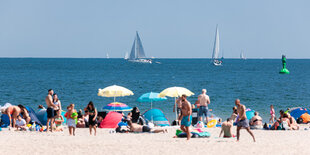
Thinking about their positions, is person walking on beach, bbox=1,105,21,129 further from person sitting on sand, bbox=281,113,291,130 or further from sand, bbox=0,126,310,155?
person sitting on sand, bbox=281,113,291,130

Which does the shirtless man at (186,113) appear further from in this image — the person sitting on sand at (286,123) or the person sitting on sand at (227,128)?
the person sitting on sand at (286,123)

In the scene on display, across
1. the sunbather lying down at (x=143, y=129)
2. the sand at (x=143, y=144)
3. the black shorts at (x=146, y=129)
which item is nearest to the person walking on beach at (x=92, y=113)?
the sand at (x=143, y=144)

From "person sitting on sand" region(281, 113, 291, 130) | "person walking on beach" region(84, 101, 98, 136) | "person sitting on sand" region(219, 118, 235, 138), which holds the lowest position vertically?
"person sitting on sand" region(219, 118, 235, 138)

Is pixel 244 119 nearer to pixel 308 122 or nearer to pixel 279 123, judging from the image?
pixel 279 123

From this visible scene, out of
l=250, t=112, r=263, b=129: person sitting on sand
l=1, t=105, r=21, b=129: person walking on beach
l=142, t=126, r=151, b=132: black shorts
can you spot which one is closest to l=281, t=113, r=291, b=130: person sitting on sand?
l=250, t=112, r=263, b=129: person sitting on sand

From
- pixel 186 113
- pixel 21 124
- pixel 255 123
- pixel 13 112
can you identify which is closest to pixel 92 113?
pixel 21 124

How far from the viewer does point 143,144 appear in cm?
1444

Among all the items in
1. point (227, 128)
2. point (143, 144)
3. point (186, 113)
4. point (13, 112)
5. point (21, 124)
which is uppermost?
point (13, 112)

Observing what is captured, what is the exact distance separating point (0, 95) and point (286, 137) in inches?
1413

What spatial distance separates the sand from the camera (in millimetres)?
13188

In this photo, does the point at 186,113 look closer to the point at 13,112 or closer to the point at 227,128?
the point at 227,128

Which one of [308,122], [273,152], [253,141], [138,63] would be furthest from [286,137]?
[138,63]

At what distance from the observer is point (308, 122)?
Result: 2181 centimetres

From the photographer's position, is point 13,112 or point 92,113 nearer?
point 92,113
